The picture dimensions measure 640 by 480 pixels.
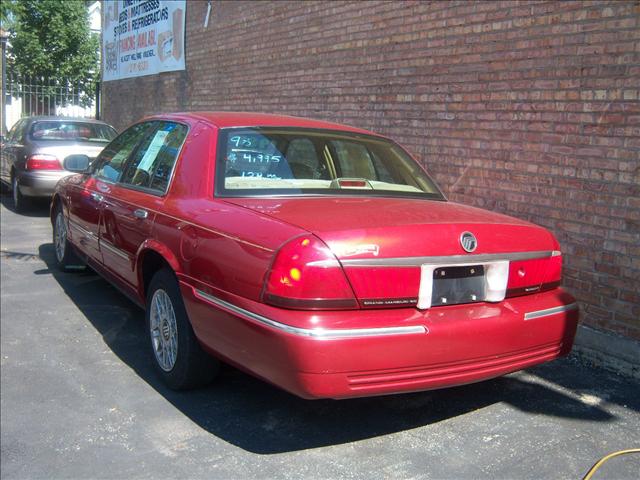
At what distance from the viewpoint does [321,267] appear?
9.80 feet

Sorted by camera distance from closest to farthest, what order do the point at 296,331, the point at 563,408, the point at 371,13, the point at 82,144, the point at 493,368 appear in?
1. the point at 296,331
2. the point at 493,368
3. the point at 563,408
4. the point at 371,13
5. the point at 82,144

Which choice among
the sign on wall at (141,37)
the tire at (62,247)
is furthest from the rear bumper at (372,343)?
the sign on wall at (141,37)

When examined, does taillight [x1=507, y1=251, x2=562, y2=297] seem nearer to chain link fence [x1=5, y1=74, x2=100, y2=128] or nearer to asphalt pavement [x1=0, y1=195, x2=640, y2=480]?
asphalt pavement [x1=0, y1=195, x2=640, y2=480]

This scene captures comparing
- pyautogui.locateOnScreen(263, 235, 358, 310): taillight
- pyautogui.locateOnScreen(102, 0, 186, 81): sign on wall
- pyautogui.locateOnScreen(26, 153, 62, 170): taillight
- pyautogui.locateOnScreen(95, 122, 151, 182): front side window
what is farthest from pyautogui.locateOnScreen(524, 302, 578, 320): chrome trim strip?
pyautogui.locateOnScreen(102, 0, 186, 81): sign on wall

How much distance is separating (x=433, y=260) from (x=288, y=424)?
1.18 metres

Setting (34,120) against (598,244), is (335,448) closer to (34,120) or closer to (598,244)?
(598,244)

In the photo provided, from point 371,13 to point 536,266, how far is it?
14.8 feet

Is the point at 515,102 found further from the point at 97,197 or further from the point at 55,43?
the point at 55,43

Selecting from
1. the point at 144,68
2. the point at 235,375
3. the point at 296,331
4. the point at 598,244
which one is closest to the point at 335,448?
the point at 296,331

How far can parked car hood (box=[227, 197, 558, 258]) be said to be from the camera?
308 cm

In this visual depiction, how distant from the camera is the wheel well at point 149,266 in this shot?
4.14 meters

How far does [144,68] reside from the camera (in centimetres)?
1406

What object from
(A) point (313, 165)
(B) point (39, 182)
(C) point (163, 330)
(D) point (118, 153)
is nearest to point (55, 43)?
(B) point (39, 182)

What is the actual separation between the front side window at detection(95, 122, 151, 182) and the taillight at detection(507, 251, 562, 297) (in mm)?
2841
